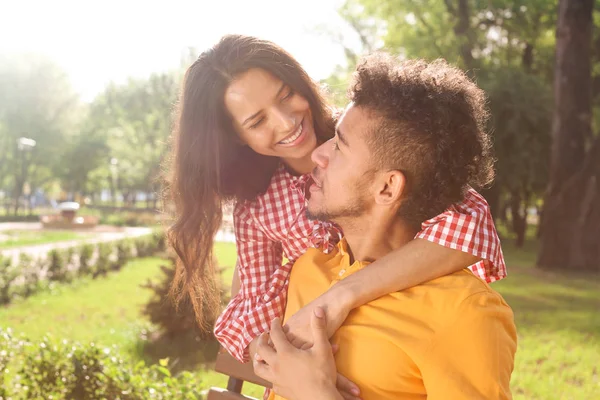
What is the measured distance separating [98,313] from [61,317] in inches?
23.2

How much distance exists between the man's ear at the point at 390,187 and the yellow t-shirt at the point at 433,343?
0.31 metres

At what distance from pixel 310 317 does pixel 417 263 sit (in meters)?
0.40

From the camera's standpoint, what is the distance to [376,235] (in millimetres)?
2396

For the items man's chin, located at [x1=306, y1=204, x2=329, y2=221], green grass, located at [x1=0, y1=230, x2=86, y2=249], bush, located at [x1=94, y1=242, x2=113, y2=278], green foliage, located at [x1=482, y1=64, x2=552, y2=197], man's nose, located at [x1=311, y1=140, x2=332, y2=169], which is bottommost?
green grass, located at [x1=0, y1=230, x2=86, y2=249]

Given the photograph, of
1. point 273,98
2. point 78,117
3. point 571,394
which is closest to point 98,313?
point 571,394

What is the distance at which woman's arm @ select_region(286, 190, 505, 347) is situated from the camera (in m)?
2.14

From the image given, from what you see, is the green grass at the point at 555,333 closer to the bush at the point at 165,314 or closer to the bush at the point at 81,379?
the bush at the point at 81,379

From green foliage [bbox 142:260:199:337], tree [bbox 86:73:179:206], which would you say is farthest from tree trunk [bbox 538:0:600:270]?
tree [bbox 86:73:179:206]

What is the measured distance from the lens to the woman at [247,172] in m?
2.67

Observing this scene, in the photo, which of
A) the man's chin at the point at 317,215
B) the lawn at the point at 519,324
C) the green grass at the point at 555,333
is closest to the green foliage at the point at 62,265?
the lawn at the point at 519,324

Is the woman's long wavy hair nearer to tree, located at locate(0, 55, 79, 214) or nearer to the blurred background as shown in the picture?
the blurred background

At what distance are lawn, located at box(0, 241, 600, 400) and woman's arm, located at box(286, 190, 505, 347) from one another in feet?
14.2

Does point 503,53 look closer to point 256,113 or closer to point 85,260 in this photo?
point 85,260

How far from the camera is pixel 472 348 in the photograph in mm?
1899
